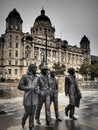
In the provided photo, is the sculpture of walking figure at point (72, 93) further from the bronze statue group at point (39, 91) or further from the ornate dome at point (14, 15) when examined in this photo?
the ornate dome at point (14, 15)

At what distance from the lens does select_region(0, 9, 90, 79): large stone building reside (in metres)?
63.5

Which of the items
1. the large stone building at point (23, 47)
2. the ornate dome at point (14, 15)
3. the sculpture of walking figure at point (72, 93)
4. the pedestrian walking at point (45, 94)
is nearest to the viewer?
the pedestrian walking at point (45, 94)

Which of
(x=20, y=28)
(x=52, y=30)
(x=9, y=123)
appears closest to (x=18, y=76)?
(x=20, y=28)

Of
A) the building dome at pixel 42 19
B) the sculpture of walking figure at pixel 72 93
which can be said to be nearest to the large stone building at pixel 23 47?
the building dome at pixel 42 19

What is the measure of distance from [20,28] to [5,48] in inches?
412

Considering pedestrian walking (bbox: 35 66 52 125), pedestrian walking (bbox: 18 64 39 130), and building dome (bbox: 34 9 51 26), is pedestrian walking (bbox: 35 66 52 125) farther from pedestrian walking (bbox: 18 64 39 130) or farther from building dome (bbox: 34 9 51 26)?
building dome (bbox: 34 9 51 26)

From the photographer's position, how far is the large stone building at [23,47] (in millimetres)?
63469

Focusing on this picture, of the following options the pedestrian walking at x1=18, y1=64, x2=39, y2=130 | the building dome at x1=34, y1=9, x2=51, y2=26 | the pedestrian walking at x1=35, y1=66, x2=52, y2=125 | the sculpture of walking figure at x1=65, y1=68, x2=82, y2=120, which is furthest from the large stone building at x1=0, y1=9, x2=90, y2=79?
the pedestrian walking at x1=18, y1=64, x2=39, y2=130

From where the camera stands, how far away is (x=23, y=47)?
219ft

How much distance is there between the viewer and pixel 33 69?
16.9ft

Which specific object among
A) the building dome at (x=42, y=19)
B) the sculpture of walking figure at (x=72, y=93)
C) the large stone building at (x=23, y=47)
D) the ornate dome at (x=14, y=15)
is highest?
the building dome at (x=42, y=19)

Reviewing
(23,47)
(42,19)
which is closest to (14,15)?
(23,47)

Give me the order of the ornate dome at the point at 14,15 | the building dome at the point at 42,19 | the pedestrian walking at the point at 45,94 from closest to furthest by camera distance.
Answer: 1. the pedestrian walking at the point at 45,94
2. the ornate dome at the point at 14,15
3. the building dome at the point at 42,19

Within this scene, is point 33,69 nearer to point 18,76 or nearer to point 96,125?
point 96,125
